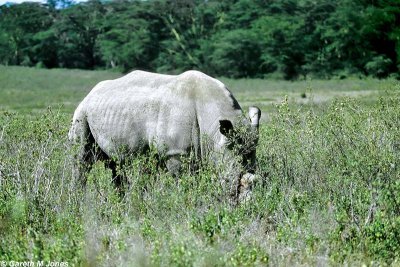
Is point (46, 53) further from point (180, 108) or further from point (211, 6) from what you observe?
point (180, 108)

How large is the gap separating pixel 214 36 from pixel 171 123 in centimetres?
7396

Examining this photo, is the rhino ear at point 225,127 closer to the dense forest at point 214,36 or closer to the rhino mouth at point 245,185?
the rhino mouth at point 245,185

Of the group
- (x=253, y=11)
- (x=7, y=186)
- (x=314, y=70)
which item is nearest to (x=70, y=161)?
(x=7, y=186)

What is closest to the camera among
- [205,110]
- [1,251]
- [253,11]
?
[1,251]

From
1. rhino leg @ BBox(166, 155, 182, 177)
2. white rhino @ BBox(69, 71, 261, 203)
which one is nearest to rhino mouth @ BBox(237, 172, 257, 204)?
white rhino @ BBox(69, 71, 261, 203)

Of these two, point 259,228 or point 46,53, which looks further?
point 46,53

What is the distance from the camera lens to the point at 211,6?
8875 centimetres

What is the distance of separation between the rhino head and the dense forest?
56.3 metres

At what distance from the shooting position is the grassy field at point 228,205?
638cm

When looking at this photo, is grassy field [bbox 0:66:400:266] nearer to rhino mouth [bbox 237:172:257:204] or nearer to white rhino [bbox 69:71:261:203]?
rhino mouth [bbox 237:172:257:204]

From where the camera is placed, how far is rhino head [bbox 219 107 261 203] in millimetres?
8125

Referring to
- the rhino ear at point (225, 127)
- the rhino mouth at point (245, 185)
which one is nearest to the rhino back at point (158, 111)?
the rhino ear at point (225, 127)

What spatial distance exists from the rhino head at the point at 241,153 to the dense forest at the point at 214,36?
2217 inches

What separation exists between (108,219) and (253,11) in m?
77.8
